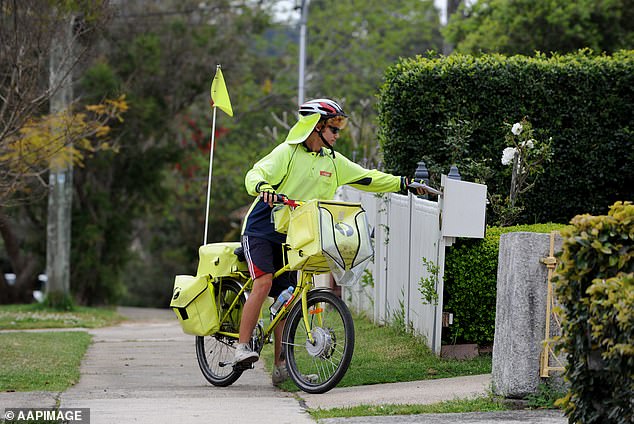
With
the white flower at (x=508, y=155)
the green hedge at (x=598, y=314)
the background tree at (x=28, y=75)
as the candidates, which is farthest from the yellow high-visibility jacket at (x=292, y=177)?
the background tree at (x=28, y=75)

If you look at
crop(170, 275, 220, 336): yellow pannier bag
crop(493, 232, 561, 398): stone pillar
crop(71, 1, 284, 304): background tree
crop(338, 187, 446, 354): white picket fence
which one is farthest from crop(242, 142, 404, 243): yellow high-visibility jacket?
crop(71, 1, 284, 304): background tree

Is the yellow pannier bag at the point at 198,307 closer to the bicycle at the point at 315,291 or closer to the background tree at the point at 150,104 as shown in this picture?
the bicycle at the point at 315,291

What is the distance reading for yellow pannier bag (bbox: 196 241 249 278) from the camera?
8.30 metres

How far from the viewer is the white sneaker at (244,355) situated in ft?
25.6

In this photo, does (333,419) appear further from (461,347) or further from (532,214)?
(532,214)

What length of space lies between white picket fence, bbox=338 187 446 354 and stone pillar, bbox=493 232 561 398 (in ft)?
6.68

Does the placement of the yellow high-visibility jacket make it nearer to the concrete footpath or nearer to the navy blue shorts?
the navy blue shorts

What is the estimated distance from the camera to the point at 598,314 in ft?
16.3

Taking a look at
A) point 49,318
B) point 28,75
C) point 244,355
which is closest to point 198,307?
point 244,355

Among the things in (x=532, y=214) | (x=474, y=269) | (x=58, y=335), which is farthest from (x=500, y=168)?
(x=58, y=335)

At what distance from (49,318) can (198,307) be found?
1025 cm

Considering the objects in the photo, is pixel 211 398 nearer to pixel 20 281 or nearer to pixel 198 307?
pixel 198 307

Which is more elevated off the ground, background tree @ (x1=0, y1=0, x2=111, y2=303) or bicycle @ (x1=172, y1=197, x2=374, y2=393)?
background tree @ (x1=0, y1=0, x2=111, y2=303)

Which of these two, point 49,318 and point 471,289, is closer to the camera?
point 471,289
